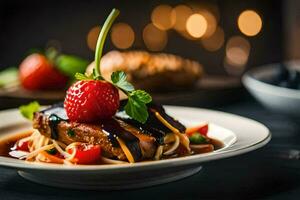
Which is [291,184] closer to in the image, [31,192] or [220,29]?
[31,192]

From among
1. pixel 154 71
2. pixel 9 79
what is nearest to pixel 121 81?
pixel 154 71

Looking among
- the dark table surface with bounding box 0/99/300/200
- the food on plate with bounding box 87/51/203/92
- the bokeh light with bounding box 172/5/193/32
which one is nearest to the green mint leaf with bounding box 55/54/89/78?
the food on plate with bounding box 87/51/203/92

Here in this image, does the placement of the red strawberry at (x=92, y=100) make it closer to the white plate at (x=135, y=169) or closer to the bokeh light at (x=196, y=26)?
the white plate at (x=135, y=169)

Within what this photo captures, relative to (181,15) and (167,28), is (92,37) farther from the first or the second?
(181,15)

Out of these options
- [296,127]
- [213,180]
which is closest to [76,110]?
[213,180]

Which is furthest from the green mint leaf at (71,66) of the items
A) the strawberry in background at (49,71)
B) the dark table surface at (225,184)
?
the dark table surface at (225,184)

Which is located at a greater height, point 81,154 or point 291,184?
point 81,154
